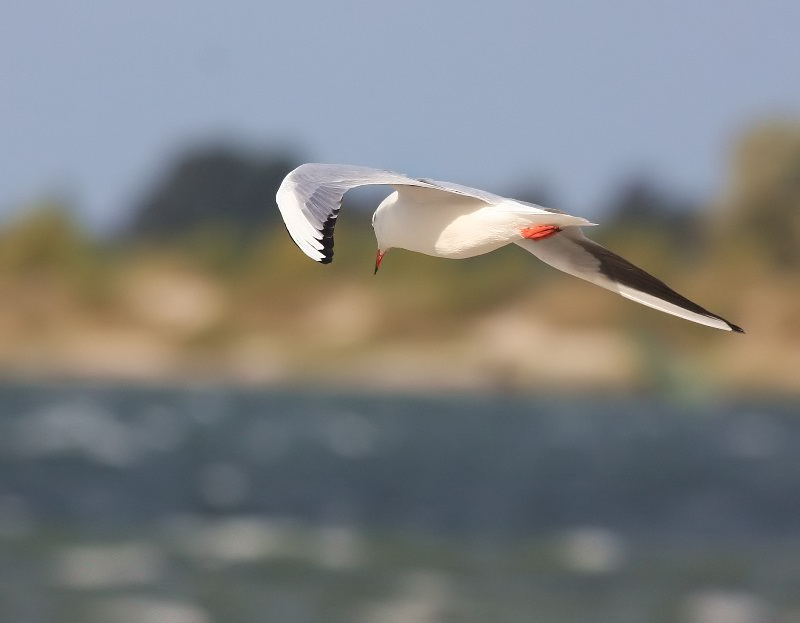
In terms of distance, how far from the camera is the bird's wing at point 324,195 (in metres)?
6.32

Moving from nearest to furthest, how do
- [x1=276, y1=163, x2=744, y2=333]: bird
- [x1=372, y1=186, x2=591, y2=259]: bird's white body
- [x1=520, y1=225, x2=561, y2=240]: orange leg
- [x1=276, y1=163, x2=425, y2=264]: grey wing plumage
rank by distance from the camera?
[x1=276, y1=163, x2=425, y2=264]: grey wing plumage, [x1=276, y1=163, x2=744, y2=333]: bird, [x1=372, y1=186, x2=591, y2=259]: bird's white body, [x1=520, y1=225, x2=561, y2=240]: orange leg

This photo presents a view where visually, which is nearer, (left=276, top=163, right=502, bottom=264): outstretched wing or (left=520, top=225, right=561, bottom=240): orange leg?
(left=276, top=163, right=502, bottom=264): outstretched wing

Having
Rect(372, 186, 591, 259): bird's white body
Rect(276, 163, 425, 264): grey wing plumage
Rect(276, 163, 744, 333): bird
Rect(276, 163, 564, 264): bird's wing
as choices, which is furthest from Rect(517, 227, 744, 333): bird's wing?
Rect(276, 163, 425, 264): grey wing plumage

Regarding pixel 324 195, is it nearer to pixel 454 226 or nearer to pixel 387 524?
pixel 454 226

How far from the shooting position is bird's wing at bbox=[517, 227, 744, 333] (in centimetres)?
789

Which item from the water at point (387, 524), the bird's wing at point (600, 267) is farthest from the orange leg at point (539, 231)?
the water at point (387, 524)

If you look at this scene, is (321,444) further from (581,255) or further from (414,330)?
(581,255)

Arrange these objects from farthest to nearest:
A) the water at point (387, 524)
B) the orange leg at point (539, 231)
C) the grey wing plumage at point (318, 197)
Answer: the water at point (387, 524) < the orange leg at point (539, 231) < the grey wing plumage at point (318, 197)

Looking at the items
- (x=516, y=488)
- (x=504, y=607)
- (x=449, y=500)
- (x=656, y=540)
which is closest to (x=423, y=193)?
(x=504, y=607)

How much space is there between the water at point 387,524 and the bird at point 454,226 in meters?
11.6

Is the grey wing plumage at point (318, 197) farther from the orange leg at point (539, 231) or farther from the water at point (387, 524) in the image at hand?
the water at point (387, 524)

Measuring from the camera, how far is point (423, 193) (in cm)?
744

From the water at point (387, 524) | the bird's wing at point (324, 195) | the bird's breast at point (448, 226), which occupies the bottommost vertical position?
the water at point (387, 524)

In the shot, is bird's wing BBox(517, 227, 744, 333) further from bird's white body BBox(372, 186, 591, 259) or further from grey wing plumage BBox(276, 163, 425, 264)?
grey wing plumage BBox(276, 163, 425, 264)
